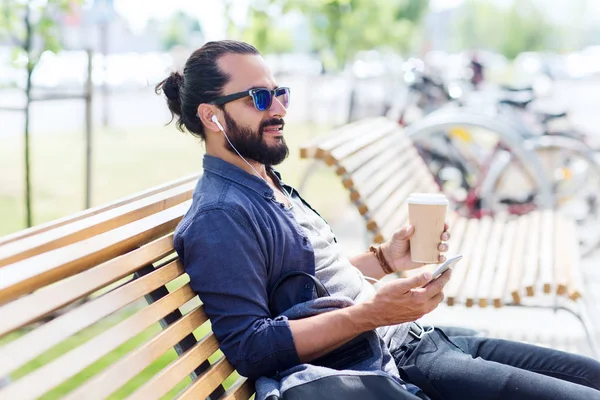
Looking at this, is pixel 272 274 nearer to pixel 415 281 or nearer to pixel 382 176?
pixel 415 281

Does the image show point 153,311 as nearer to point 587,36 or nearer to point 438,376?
point 438,376

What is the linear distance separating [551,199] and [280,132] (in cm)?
356

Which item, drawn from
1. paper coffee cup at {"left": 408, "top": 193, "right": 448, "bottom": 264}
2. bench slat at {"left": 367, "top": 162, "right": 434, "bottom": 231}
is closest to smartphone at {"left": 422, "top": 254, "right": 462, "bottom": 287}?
paper coffee cup at {"left": 408, "top": 193, "right": 448, "bottom": 264}

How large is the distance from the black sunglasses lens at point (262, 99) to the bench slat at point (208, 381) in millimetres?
744

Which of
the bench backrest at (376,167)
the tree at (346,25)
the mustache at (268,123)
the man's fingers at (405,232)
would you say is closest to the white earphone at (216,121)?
the mustache at (268,123)

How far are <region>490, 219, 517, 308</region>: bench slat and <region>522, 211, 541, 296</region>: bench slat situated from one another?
0.09 metres

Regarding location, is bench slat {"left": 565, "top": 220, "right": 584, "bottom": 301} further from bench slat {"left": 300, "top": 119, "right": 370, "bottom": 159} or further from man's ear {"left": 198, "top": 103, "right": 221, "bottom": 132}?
man's ear {"left": 198, "top": 103, "right": 221, "bottom": 132}

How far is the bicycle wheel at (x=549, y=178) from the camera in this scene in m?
6.47

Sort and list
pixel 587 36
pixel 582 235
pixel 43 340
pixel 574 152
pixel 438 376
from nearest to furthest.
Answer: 1. pixel 43 340
2. pixel 438 376
3. pixel 574 152
4. pixel 582 235
5. pixel 587 36

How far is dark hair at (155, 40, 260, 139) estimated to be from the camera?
2414 mm

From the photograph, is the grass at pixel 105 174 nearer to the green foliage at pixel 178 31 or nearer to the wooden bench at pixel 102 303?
the wooden bench at pixel 102 303

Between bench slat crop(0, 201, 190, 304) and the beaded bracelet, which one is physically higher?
bench slat crop(0, 201, 190, 304)

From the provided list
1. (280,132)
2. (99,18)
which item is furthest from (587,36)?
(280,132)

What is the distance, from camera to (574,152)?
641 centimetres
